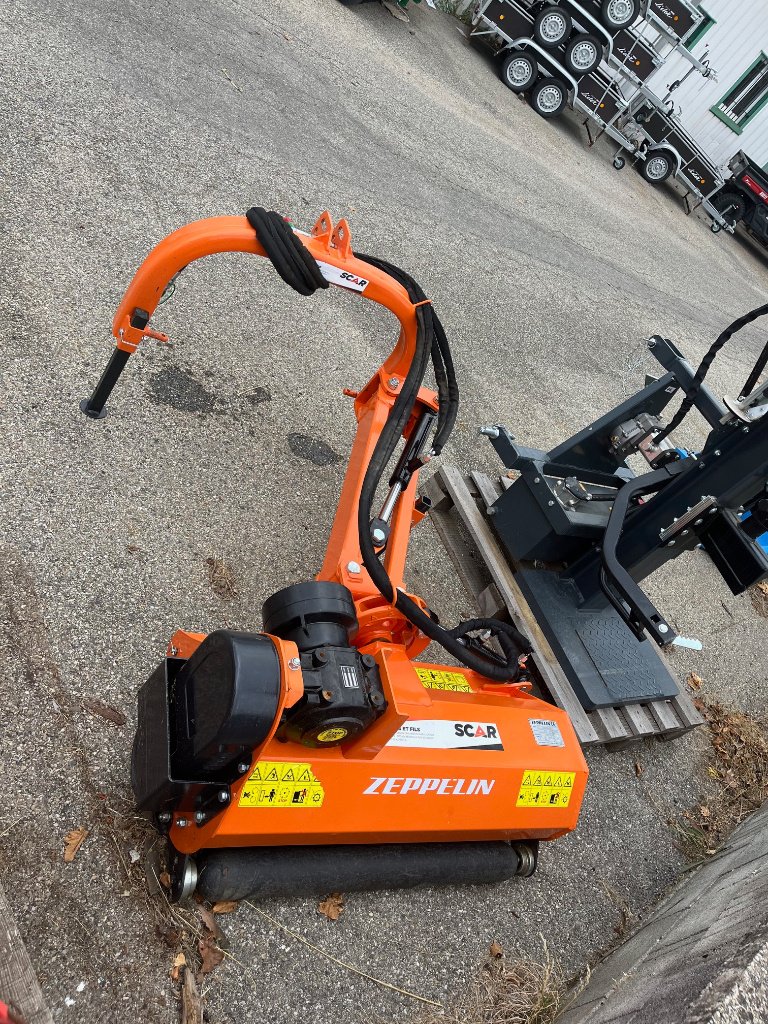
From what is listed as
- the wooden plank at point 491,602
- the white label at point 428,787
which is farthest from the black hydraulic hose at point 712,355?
the white label at point 428,787

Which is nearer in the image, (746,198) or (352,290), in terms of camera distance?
(352,290)

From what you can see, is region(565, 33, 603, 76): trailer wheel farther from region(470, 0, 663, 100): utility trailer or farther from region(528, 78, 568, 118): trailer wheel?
region(528, 78, 568, 118): trailer wheel

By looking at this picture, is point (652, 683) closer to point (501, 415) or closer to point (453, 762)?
point (453, 762)

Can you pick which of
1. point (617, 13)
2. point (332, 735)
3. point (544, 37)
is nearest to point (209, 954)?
point (332, 735)

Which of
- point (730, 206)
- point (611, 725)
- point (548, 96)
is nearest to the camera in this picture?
point (611, 725)

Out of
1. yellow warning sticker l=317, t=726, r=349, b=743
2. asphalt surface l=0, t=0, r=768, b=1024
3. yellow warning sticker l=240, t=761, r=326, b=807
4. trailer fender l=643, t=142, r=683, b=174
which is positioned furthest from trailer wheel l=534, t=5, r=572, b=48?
yellow warning sticker l=240, t=761, r=326, b=807

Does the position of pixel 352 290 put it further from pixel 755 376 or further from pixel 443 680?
pixel 755 376

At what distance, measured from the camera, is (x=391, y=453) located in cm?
238

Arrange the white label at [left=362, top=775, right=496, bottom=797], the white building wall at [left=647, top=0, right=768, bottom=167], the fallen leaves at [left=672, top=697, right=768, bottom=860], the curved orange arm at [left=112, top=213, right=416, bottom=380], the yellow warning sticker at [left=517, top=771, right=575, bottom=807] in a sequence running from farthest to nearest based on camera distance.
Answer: the white building wall at [left=647, top=0, right=768, bottom=167] → the fallen leaves at [left=672, top=697, right=768, bottom=860] → the yellow warning sticker at [left=517, top=771, right=575, bottom=807] → the curved orange arm at [left=112, top=213, right=416, bottom=380] → the white label at [left=362, top=775, right=496, bottom=797]

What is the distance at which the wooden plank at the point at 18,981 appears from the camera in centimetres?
153

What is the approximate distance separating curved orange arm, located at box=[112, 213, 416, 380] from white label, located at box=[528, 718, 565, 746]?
1.50 meters

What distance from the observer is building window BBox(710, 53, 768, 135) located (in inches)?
538

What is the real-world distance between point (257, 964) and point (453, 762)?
0.82 meters

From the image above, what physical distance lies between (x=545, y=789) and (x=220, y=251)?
2116 millimetres
